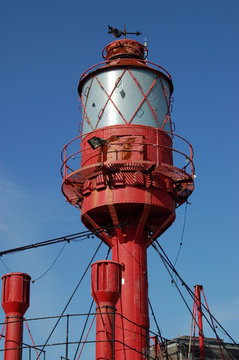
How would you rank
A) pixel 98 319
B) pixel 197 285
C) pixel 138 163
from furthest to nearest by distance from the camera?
pixel 197 285
pixel 138 163
pixel 98 319

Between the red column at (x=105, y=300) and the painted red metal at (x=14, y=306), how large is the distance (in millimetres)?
3058

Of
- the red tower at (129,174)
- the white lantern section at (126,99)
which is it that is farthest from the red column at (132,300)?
the white lantern section at (126,99)

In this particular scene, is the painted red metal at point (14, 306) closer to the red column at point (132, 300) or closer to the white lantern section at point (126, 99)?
the red column at point (132, 300)

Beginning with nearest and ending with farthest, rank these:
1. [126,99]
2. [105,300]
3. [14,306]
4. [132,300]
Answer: [105,300]
[14,306]
[132,300]
[126,99]

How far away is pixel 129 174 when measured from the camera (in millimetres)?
27047

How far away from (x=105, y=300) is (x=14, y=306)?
3.69m

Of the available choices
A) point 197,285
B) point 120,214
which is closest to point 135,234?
point 120,214

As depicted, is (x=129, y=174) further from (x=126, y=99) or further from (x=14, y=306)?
(x=14, y=306)

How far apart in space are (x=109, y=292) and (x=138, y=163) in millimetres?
6703

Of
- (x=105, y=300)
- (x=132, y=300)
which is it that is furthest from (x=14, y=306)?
(x=132, y=300)

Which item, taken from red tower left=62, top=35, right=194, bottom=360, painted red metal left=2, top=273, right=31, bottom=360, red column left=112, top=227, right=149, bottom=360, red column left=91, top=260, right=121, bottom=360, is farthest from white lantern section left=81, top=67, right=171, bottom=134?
red column left=91, top=260, right=121, bottom=360

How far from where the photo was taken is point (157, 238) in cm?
2859

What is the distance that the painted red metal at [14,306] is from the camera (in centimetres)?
2280

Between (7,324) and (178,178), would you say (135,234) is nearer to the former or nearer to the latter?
(178,178)
